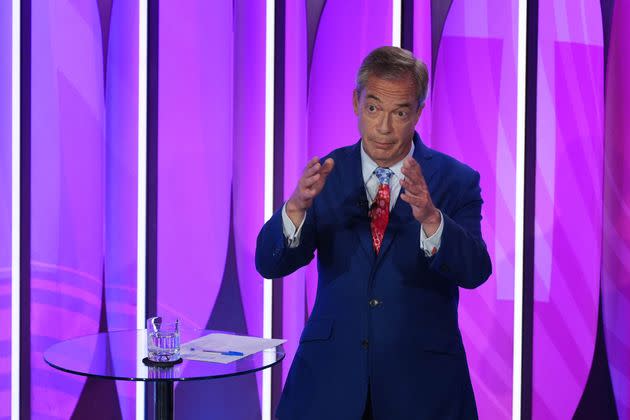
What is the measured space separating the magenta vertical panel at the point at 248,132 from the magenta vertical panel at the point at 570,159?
1.07 metres

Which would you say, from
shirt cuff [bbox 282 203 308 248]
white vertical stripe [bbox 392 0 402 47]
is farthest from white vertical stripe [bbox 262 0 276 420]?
shirt cuff [bbox 282 203 308 248]

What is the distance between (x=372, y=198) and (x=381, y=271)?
0.19 meters

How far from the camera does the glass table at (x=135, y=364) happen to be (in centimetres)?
198

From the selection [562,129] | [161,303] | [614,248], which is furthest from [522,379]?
[161,303]

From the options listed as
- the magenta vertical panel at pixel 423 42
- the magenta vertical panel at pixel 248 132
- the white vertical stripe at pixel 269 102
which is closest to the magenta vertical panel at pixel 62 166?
the magenta vertical panel at pixel 248 132

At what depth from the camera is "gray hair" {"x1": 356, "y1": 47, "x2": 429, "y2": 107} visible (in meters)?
1.88

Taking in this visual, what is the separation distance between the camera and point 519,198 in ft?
10.4

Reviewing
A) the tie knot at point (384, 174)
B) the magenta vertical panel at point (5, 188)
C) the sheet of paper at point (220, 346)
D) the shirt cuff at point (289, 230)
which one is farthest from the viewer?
the magenta vertical panel at point (5, 188)

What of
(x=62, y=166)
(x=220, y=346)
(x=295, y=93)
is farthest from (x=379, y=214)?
(x=62, y=166)

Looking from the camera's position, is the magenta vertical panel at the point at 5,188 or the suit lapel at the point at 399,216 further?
the magenta vertical panel at the point at 5,188

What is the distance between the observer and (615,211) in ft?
10.4

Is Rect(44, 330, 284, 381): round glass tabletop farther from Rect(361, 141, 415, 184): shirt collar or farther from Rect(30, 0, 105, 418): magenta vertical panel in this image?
Rect(30, 0, 105, 418): magenta vertical panel

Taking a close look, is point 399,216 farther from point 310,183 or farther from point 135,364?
point 135,364

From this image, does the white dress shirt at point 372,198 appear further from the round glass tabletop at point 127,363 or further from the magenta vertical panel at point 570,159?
the magenta vertical panel at point 570,159
